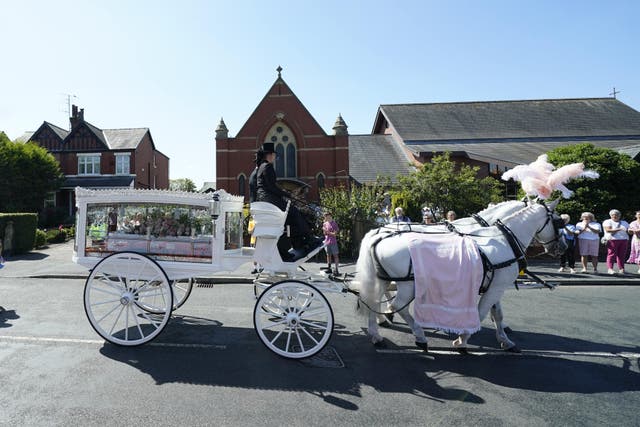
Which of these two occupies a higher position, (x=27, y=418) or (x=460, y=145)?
(x=460, y=145)

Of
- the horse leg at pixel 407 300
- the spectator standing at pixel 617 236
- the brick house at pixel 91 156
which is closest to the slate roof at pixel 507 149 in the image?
the spectator standing at pixel 617 236

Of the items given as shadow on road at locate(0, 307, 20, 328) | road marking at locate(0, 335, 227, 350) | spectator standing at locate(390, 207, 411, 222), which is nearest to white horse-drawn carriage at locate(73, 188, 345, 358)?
road marking at locate(0, 335, 227, 350)

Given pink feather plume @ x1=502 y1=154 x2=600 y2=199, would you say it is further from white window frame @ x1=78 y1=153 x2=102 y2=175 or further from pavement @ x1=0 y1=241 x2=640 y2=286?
white window frame @ x1=78 y1=153 x2=102 y2=175

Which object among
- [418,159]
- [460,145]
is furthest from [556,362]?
[460,145]

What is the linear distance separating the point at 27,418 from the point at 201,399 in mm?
1332

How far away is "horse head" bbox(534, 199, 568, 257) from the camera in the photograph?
4801mm

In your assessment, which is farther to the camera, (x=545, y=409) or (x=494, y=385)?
(x=494, y=385)

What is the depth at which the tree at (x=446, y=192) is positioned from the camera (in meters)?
13.0

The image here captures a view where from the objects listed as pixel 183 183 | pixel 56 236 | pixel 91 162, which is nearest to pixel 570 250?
pixel 56 236

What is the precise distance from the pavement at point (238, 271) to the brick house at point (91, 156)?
59.0 feet

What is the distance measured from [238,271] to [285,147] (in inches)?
649

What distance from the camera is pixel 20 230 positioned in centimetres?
1361

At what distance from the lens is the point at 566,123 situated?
96.4ft

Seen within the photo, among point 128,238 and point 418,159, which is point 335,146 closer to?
point 418,159
